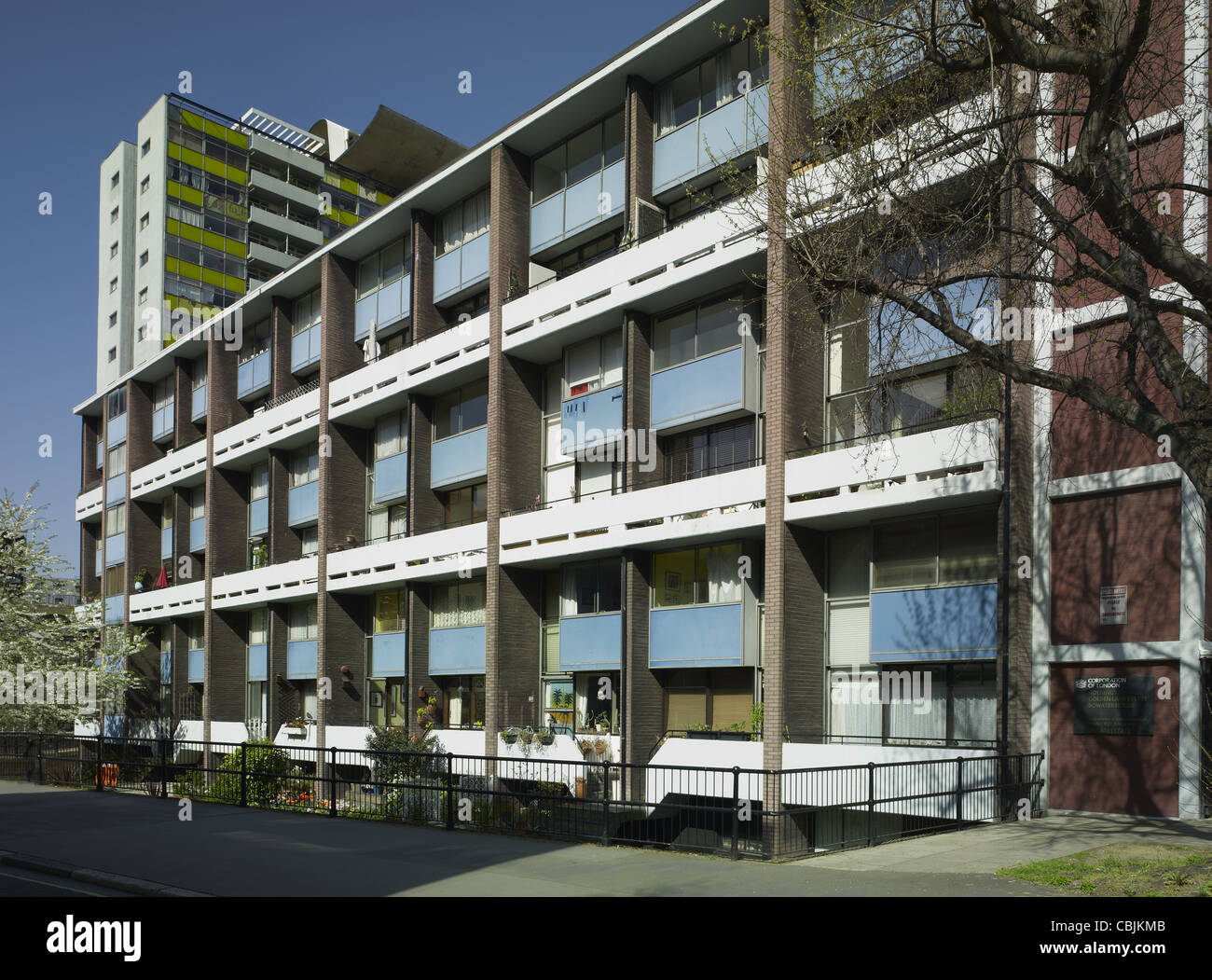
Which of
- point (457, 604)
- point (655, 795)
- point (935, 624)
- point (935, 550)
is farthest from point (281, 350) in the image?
point (935, 624)

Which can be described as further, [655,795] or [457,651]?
[457,651]

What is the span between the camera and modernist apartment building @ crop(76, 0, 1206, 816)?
19516 mm

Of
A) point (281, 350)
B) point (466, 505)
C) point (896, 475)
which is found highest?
point (281, 350)

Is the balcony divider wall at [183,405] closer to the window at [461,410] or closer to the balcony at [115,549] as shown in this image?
the balcony at [115,549]

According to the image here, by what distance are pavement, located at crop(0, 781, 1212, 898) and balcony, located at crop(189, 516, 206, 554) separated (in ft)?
97.8

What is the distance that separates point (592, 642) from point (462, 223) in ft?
47.5

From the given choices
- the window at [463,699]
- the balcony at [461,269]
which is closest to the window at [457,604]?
the window at [463,699]

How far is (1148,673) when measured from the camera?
1830cm

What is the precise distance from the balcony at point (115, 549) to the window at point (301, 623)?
1502cm

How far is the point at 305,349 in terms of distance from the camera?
4144cm

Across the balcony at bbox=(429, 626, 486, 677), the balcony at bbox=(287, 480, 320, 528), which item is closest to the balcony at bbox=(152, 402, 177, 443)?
the balcony at bbox=(287, 480, 320, 528)

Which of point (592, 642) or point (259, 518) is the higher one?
point (259, 518)

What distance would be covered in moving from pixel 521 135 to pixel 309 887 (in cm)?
2323

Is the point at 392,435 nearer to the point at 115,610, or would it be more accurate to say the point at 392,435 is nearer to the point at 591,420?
the point at 591,420
